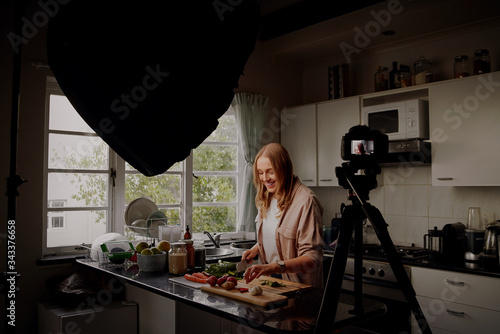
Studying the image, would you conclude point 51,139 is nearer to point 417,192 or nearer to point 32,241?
point 32,241

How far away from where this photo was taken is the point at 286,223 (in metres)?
2.17

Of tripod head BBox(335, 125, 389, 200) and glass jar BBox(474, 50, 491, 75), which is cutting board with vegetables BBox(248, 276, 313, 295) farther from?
glass jar BBox(474, 50, 491, 75)

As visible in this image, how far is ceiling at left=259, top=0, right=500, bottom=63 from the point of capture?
2834 millimetres

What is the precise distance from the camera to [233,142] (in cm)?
387

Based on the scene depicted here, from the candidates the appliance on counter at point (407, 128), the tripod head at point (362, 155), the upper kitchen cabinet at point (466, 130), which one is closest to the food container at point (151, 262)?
the tripod head at point (362, 155)

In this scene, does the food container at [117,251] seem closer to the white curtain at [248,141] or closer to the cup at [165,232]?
the cup at [165,232]

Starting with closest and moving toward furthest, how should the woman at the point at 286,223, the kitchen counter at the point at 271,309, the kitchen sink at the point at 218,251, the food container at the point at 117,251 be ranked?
the kitchen counter at the point at 271,309 < the woman at the point at 286,223 < the food container at the point at 117,251 < the kitchen sink at the point at 218,251

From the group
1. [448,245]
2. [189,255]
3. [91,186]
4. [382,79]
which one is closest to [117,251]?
[189,255]

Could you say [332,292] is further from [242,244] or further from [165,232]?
[242,244]

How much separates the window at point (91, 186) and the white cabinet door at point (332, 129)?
3.11 ft

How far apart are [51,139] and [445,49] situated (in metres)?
2.90

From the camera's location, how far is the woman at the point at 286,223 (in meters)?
2.01

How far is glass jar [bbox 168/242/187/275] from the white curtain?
4.84ft

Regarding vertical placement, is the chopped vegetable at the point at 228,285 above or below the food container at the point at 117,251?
below
